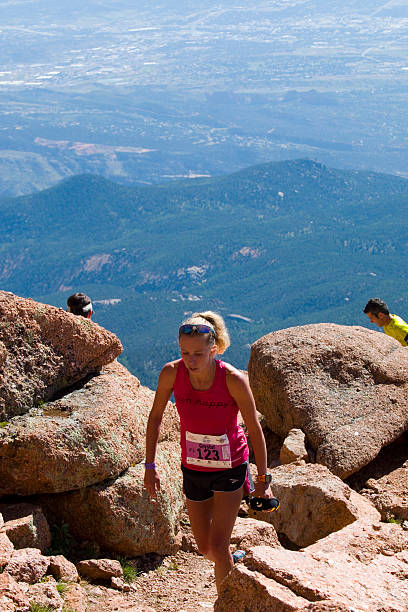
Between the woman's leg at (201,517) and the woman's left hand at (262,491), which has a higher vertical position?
the woman's left hand at (262,491)

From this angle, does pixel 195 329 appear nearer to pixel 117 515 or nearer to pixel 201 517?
pixel 201 517

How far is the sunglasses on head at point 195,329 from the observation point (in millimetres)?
5500

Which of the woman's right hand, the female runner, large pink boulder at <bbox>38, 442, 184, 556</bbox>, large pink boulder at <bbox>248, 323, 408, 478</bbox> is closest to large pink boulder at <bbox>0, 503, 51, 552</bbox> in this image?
large pink boulder at <bbox>38, 442, 184, 556</bbox>

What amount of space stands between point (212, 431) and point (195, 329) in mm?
817

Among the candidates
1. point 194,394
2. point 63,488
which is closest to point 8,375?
point 63,488

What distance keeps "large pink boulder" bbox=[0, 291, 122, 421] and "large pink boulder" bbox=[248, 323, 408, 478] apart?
340 cm

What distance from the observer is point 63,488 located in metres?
7.12

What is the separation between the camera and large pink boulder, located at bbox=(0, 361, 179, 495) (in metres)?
6.94

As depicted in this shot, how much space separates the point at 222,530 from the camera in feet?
18.6

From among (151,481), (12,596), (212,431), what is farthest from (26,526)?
(212,431)

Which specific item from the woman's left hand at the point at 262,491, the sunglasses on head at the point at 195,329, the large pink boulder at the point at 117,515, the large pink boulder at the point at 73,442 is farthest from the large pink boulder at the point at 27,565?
the sunglasses on head at the point at 195,329

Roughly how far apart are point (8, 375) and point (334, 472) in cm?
458

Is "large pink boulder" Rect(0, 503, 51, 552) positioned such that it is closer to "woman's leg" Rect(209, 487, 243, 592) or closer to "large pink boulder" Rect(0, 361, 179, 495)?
"large pink boulder" Rect(0, 361, 179, 495)

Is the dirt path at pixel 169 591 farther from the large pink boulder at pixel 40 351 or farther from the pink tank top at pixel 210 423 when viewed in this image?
the large pink boulder at pixel 40 351
